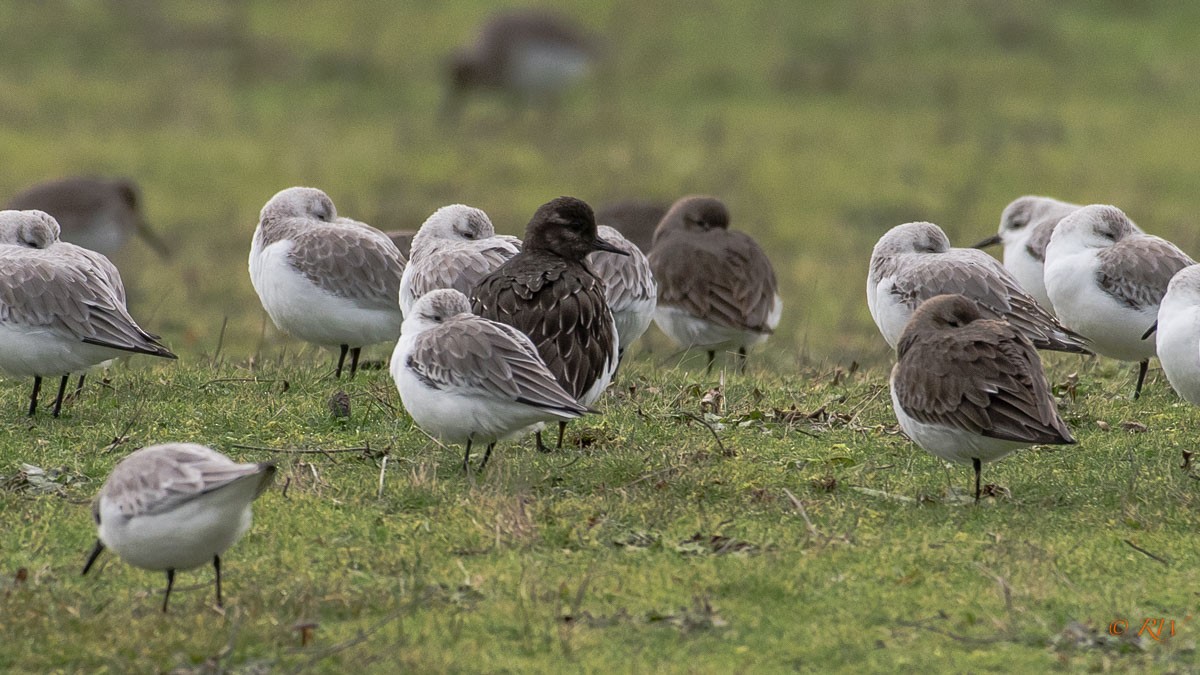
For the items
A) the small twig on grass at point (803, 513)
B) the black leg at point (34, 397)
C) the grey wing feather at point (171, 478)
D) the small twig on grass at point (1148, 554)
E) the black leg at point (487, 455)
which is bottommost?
the black leg at point (34, 397)

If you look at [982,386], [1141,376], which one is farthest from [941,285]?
[982,386]

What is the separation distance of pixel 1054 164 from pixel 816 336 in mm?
8771

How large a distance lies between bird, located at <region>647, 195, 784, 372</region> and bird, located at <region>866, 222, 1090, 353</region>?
1.54 meters

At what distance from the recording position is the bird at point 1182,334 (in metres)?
8.14

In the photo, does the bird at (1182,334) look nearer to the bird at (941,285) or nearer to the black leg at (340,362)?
the bird at (941,285)

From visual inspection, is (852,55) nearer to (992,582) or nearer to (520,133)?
(520,133)

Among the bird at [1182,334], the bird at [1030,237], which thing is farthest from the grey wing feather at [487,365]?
the bird at [1030,237]

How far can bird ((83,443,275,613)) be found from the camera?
19.2ft

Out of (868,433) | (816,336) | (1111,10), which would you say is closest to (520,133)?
(816,336)

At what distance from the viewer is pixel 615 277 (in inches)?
408

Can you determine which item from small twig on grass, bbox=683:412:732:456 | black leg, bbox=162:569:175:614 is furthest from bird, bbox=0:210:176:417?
small twig on grass, bbox=683:412:732:456

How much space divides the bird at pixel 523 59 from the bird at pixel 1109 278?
16681mm

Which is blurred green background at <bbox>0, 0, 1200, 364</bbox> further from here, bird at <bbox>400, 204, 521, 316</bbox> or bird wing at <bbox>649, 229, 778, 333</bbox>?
bird at <bbox>400, 204, 521, 316</bbox>

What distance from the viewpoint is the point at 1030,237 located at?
460 inches
